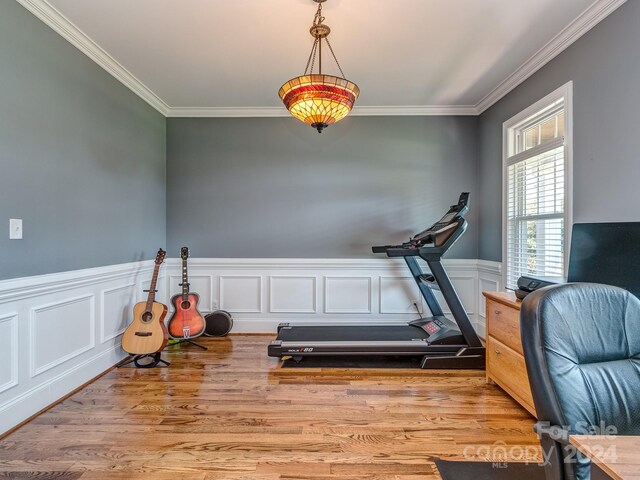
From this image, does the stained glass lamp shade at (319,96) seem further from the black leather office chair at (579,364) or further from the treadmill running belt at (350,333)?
the treadmill running belt at (350,333)

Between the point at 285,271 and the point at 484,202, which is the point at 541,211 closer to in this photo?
the point at 484,202

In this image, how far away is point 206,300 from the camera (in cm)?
390

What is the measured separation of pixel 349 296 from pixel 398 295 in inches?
22.9

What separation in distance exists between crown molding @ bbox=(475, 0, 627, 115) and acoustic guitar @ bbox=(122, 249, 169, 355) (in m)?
3.91

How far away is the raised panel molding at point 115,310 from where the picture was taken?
2820mm

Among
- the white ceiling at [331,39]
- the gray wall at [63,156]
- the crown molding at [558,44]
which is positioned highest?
the white ceiling at [331,39]

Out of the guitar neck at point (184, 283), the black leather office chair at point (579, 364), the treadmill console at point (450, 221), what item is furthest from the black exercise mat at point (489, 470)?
the guitar neck at point (184, 283)

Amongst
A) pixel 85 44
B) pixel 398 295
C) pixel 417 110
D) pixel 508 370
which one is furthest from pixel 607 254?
pixel 85 44

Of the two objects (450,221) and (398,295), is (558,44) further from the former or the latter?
(398,295)

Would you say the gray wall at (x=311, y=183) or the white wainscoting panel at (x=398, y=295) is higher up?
the gray wall at (x=311, y=183)

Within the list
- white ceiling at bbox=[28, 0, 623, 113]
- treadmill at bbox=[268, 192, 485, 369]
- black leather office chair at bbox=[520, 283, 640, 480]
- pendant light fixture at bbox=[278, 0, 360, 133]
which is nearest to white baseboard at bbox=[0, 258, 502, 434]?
treadmill at bbox=[268, 192, 485, 369]

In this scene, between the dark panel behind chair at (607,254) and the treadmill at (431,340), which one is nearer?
the dark panel behind chair at (607,254)

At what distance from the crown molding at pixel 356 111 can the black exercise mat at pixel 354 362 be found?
272 centimetres

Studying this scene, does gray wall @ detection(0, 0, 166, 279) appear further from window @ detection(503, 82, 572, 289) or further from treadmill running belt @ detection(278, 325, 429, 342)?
window @ detection(503, 82, 572, 289)
